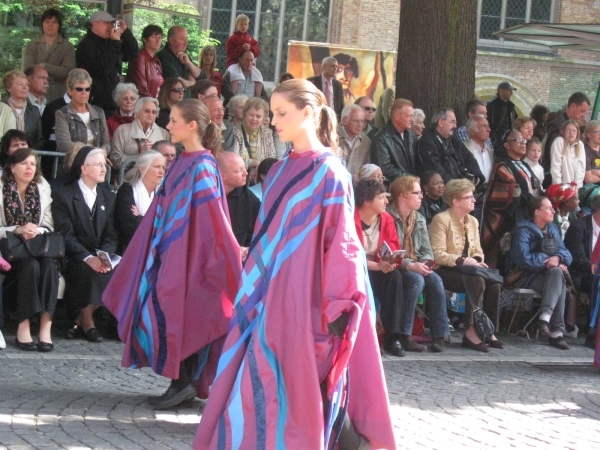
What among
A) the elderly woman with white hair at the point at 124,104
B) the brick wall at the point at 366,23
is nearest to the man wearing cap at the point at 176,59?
the elderly woman with white hair at the point at 124,104

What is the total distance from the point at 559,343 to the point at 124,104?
5.14 meters

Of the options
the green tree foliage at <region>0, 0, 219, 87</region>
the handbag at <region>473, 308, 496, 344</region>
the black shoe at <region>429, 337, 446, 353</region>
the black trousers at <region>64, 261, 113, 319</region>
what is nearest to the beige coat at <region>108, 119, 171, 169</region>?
the black trousers at <region>64, 261, 113, 319</region>

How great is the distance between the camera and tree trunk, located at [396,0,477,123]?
42.9ft

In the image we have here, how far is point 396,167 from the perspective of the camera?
11.8 m

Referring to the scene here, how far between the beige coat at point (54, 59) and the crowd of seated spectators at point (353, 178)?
16 mm

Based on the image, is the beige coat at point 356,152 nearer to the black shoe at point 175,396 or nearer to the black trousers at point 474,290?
the black trousers at point 474,290

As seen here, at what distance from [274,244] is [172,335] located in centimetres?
163

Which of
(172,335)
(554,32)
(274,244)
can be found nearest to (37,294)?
(172,335)

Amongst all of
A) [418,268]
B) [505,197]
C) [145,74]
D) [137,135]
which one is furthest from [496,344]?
[145,74]

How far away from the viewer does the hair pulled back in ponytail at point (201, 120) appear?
6.84m

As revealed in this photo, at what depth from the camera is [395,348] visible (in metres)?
9.91

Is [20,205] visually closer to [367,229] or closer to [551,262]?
[367,229]

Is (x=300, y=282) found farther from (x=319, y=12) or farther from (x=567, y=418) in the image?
(x=319, y=12)

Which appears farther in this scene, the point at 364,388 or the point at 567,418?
the point at 567,418
